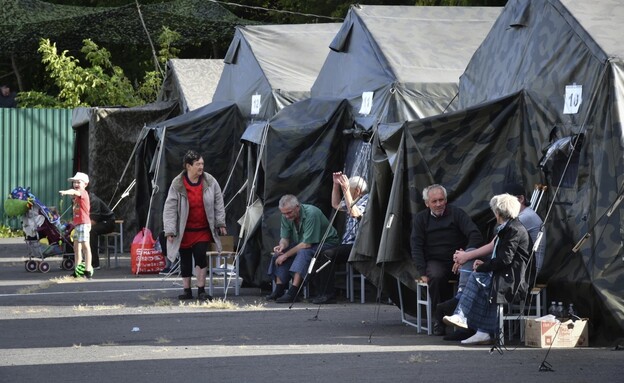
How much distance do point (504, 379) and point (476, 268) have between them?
228cm

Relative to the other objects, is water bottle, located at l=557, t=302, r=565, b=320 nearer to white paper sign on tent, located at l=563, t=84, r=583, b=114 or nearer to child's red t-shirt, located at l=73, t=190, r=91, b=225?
white paper sign on tent, located at l=563, t=84, r=583, b=114

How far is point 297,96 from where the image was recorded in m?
20.0

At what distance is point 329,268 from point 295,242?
25.8 inches

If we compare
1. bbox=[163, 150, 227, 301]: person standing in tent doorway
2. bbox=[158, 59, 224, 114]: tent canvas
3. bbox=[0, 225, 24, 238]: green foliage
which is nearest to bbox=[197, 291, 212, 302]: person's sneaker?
bbox=[163, 150, 227, 301]: person standing in tent doorway

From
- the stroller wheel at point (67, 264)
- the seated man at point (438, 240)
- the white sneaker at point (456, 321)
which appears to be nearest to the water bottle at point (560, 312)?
the white sneaker at point (456, 321)

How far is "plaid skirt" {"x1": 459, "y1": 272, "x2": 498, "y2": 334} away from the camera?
11.8m

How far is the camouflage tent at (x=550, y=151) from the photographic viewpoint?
1159 cm

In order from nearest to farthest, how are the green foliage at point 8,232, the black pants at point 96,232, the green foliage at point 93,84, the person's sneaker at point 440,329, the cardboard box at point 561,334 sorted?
1. the cardboard box at point 561,334
2. the person's sneaker at point 440,329
3. the black pants at point 96,232
4. the green foliage at point 8,232
5. the green foliage at point 93,84

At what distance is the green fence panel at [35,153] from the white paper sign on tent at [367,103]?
45.6 ft

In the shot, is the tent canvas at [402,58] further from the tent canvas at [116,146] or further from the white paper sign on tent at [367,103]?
the tent canvas at [116,146]

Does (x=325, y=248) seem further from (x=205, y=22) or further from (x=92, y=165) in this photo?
(x=205, y=22)

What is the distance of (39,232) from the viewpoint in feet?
71.0

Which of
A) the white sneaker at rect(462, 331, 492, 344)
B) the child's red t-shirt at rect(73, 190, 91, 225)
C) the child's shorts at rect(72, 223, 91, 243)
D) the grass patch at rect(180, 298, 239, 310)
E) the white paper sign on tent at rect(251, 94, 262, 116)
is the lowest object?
the white sneaker at rect(462, 331, 492, 344)

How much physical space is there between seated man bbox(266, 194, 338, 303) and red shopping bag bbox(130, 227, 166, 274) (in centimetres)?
502
